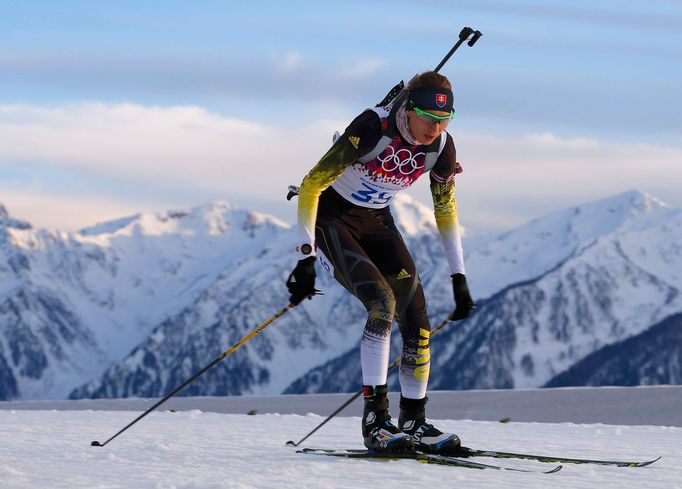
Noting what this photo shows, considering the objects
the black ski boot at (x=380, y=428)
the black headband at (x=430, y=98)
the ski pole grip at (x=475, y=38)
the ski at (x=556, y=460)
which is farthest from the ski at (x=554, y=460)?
the ski pole grip at (x=475, y=38)

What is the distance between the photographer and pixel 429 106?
729 centimetres

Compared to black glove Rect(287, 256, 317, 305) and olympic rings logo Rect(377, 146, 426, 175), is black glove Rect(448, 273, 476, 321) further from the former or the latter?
black glove Rect(287, 256, 317, 305)

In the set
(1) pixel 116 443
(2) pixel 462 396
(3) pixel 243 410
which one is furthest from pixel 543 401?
(1) pixel 116 443

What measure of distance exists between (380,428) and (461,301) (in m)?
1.12

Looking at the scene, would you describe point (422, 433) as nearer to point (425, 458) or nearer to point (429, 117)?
point (425, 458)

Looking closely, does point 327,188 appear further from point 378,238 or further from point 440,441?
point 440,441

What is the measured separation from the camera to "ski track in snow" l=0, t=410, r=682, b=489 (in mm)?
6117

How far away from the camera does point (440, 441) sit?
733cm

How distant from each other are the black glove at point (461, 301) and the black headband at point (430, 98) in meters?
1.28

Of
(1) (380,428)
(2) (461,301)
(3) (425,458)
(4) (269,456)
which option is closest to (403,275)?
(2) (461,301)

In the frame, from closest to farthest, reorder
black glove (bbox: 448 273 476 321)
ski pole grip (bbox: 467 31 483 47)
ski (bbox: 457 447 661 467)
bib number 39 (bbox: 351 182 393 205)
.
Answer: ski (bbox: 457 447 661 467) → bib number 39 (bbox: 351 182 393 205) → black glove (bbox: 448 273 476 321) → ski pole grip (bbox: 467 31 483 47)

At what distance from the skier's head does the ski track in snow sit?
6.79 ft

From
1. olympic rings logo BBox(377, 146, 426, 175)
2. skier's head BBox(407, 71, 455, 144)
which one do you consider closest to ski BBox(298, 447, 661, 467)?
olympic rings logo BBox(377, 146, 426, 175)

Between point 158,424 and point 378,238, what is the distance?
4.56 meters
